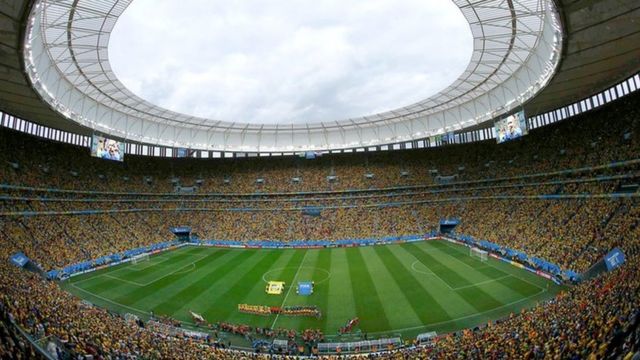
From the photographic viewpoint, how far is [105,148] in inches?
1711

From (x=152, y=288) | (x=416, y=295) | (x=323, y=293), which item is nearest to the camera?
(x=416, y=295)

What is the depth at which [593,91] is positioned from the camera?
3875cm

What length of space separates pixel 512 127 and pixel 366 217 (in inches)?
1070

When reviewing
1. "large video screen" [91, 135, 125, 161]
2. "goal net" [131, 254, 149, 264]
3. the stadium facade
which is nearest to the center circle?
"goal net" [131, 254, 149, 264]

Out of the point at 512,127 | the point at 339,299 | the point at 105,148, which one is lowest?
the point at 339,299

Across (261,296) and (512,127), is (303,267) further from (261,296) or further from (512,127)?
(512,127)

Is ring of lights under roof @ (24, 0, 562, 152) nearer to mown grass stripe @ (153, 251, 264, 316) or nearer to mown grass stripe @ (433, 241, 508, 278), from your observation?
mown grass stripe @ (433, 241, 508, 278)

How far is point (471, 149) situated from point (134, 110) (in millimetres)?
51382

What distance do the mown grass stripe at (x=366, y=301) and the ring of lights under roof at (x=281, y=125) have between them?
20.6 metres

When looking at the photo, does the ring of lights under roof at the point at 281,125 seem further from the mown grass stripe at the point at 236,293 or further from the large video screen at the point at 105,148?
the mown grass stripe at the point at 236,293

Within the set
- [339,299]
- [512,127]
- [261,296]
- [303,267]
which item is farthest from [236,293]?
[512,127]

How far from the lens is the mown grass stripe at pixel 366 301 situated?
2372 centimetres

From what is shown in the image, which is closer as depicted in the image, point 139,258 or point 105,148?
point 105,148

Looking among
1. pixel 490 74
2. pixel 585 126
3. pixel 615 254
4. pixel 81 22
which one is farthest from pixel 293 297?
pixel 585 126
